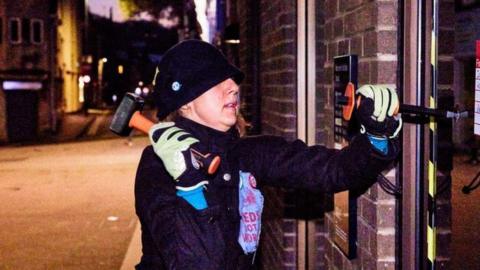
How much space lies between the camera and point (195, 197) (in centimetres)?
219

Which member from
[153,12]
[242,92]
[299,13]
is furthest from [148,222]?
[153,12]

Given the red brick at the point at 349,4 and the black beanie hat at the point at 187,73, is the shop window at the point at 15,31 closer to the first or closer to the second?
the red brick at the point at 349,4

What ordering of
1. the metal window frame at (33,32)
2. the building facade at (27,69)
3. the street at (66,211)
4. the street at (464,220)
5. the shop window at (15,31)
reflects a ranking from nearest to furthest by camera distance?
the street at (464,220) < the street at (66,211) < the building facade at (27,69) < the shop window at (15,31) < the metal window frame at (33,32)

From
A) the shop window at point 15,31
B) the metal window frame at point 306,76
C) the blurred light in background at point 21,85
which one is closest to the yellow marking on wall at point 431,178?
the metal window frame at point 306,76

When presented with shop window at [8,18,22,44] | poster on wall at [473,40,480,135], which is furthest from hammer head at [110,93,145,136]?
shop window at [8,18,22,44]

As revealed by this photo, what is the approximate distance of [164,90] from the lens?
249 cm

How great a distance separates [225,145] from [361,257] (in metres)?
0.86

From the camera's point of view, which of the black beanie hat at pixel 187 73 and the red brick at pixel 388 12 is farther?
the red brick at pixel 388 12

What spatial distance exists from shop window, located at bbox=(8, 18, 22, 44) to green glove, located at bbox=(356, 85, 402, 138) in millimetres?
31749

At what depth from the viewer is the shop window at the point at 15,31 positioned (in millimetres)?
31891

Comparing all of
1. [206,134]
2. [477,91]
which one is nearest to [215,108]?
[206,134]

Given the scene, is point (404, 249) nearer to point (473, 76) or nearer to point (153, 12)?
point (473, 76)

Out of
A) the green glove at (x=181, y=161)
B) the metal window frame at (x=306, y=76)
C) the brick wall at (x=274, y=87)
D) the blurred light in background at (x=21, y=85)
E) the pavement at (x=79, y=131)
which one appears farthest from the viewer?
the blurred light in background at (x=21, y=85)

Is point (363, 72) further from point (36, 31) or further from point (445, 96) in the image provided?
point (36, 31)
